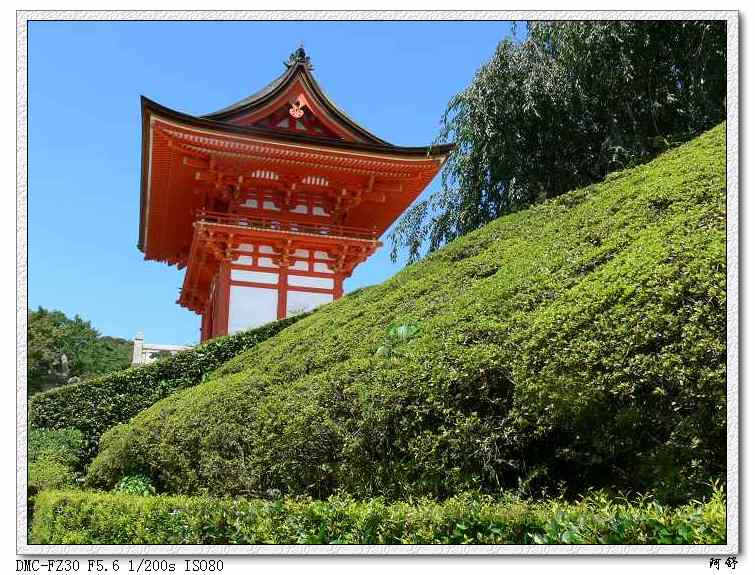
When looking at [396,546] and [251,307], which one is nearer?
[396,546]

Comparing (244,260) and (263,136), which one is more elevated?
(263,136)

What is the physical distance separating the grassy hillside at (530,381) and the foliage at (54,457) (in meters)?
1.31

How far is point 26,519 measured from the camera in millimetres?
4570

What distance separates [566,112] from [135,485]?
8477 mm

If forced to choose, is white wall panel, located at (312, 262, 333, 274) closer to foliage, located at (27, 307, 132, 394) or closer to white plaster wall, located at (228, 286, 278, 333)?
white plaster wall, located at (228, 286, 278, 333)

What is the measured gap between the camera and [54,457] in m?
8.85

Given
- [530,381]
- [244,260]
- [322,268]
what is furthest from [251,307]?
[530,381]

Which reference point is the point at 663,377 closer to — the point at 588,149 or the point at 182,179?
the point at 588,149

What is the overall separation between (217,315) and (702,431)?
40.6 feet

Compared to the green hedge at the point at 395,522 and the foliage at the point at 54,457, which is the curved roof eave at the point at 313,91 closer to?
the foliage at the point at 54,457

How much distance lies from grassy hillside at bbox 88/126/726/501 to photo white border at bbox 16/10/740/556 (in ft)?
0.30

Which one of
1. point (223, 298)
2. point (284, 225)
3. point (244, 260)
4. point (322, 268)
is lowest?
point (223, 298)

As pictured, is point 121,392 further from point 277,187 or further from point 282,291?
point 277,187

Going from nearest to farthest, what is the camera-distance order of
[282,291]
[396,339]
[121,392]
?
[396,339], [121,392], [282,291]
